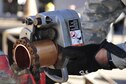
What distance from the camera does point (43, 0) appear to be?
5859 mm

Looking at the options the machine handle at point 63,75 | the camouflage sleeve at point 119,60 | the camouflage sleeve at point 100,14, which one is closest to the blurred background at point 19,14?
the camouflage sleeve at point 100,14

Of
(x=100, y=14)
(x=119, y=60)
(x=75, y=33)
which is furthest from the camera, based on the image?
(x=100, y=14)

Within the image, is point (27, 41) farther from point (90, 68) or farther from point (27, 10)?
point (27, 10)

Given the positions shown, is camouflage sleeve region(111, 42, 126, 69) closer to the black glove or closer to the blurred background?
the black glove

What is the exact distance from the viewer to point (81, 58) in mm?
1814

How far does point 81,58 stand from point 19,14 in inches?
171

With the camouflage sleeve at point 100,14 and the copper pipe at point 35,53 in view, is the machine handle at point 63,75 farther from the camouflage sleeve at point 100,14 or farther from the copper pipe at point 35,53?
the camouflage sleeve at point 100,14

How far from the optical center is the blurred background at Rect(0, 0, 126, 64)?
447 centimetres

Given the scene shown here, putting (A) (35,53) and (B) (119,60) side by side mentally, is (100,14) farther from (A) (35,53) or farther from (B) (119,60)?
(A) (35,53)

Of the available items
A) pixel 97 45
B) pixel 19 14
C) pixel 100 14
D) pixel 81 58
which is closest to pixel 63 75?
pixel 81 58

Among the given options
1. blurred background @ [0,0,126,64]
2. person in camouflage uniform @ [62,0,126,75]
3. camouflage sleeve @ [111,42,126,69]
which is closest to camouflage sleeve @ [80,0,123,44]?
person in camouflage uniform @ [62,0,126,75]

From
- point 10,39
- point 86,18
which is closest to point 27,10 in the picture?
point 10,39

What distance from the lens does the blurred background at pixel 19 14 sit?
14.7 ft

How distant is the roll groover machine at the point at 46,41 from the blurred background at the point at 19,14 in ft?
7.64
